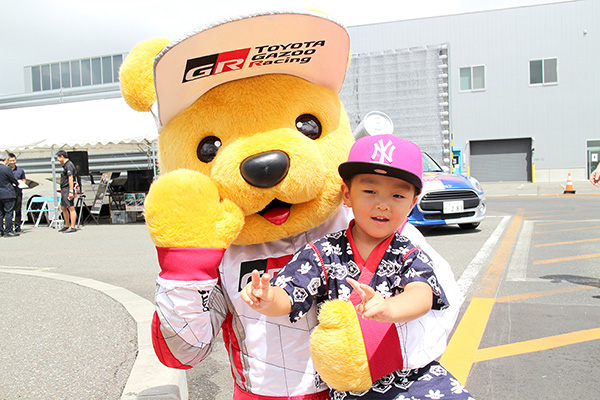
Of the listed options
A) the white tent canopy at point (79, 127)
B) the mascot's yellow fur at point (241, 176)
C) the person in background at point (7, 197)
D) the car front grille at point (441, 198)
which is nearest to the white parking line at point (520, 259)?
the car front grille at point (441, 198)

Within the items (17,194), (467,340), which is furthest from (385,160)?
(17,194)

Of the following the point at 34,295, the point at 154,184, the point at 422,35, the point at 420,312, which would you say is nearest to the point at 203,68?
the point at 154,184

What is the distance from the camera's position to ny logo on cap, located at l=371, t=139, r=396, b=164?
4.73 ft

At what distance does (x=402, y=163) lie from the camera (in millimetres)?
1458

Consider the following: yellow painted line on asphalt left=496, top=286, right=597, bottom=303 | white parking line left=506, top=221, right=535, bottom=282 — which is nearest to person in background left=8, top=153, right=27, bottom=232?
white parking line left=506, top=221, right=535, bottom=282

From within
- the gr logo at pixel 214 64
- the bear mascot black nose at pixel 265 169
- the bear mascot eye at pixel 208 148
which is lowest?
the bear mascot black nose at pixel 265 169

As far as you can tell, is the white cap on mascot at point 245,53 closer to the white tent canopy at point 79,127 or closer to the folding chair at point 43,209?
the white tent canopy at point 79,127

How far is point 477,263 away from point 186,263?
18.9 feet

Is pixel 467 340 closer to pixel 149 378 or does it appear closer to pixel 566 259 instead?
pixel 149 378

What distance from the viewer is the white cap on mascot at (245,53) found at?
4.55 feet

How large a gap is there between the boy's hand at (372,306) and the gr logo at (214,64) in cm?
76

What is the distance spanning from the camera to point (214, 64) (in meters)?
1.46

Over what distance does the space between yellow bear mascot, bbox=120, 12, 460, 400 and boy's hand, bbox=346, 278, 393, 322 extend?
169 millimetres

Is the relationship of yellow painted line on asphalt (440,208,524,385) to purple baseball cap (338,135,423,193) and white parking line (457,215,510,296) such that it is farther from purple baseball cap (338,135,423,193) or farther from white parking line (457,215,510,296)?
purple baseball cap (338,135,423,193)
